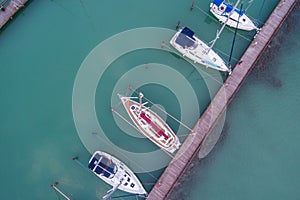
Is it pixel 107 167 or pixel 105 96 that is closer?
pixel 107 167

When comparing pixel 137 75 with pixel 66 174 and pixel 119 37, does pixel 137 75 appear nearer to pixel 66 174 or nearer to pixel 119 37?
pixel 119 37

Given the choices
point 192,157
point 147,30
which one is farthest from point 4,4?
point 192,157

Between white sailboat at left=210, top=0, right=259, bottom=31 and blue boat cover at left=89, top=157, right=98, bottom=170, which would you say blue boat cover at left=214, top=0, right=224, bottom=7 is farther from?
blue boat cover at left=89, top=157, right=98, bottom=170

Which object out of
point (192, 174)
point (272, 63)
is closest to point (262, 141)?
point (192, 174)

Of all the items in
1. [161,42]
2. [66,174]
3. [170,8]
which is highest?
[170,8]

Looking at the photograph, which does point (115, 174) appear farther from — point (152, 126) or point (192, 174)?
point (192, 174)

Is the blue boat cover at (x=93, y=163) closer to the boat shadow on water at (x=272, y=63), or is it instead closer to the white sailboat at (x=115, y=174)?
the white sailboat at (x=115, y=174)
